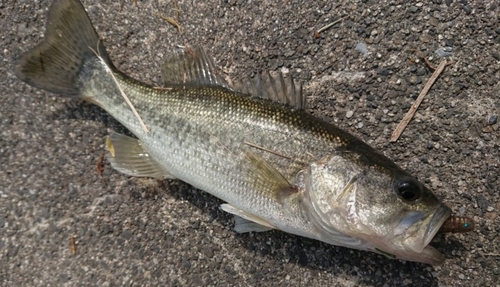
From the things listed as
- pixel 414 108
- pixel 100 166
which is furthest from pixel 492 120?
pixel 100 166

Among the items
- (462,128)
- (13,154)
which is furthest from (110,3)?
(462,128)

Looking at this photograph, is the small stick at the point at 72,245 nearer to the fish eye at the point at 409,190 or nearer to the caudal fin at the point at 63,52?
the caudal fin at the point at 63,52

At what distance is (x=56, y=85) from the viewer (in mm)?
2582

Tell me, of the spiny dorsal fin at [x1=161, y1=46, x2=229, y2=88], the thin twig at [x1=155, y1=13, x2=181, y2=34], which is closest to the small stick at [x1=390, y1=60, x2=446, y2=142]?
the spiny dorsal fin at [x1=161, y1=46, x2=229, y2=88]

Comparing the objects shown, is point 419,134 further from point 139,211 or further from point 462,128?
point 139,211

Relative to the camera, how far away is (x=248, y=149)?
Answer: 7.49 ft

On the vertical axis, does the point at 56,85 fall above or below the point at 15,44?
below

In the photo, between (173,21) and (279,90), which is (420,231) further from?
(173,21)

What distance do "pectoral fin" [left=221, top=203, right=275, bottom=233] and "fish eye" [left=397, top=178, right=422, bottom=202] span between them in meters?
0.71

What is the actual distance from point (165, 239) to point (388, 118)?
158cm

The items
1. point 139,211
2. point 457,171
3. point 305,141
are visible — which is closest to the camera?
point 305,141

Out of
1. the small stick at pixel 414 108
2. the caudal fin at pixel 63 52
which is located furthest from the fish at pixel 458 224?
the caudal fin at pixel 63 52

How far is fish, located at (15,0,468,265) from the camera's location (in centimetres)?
212

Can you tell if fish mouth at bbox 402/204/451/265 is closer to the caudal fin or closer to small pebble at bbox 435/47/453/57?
small pebble at bbox 435/47/453/57
